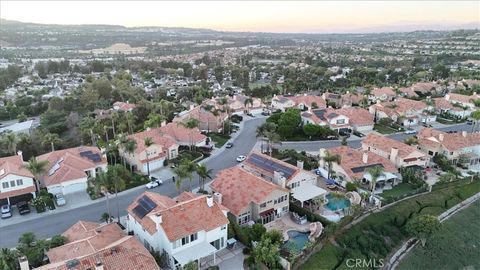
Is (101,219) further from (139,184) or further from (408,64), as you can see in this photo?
(408,64)

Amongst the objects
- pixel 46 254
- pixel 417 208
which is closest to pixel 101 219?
pixel 46 254

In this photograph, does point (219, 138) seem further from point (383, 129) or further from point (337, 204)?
point (383, 129)

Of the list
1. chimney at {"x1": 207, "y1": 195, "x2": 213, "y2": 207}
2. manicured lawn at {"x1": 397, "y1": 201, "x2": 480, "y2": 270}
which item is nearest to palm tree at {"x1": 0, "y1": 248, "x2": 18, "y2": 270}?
chimney at {"x1": 207, "y1": 195, "x2": 213, "y2": 207}

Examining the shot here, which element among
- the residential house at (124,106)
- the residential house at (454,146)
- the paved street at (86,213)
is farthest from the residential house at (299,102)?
the residential house at (124,106)

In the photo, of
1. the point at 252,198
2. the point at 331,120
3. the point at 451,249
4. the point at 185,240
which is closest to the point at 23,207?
the point at 185,240

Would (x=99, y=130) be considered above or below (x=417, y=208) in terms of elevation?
above

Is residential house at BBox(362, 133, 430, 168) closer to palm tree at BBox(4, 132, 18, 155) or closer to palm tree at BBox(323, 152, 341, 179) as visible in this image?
palm tree at BBox(323, 152, 341, 179)
